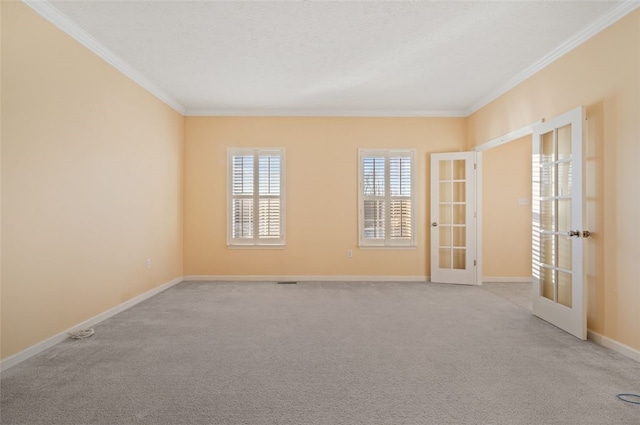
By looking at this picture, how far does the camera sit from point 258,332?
3154 mm

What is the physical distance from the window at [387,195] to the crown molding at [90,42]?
3.38m

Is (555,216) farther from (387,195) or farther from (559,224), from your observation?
(387,195)

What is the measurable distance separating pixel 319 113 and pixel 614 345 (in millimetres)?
4788

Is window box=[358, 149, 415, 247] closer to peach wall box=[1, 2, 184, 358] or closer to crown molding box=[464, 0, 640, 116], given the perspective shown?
crown molding box=[464, 0, 640, 116]

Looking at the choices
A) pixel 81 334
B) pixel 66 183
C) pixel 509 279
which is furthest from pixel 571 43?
pixel 81 334

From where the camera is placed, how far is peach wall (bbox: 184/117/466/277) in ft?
18.4

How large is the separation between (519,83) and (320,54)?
267cm

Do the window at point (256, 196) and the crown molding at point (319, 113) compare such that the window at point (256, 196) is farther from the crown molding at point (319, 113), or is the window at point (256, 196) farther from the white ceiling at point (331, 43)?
the white ceiling at point (331, 43)

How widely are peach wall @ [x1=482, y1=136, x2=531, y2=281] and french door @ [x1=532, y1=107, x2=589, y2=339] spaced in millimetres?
2064

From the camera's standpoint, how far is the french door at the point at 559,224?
9.89ft

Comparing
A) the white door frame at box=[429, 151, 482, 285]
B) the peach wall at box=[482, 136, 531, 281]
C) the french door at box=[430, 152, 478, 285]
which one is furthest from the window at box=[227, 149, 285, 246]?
the peach wall at box=[482, 136, 531, 281]

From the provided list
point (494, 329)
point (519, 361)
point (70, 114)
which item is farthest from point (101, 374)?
point (494, 329)

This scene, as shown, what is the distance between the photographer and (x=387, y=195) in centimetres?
562

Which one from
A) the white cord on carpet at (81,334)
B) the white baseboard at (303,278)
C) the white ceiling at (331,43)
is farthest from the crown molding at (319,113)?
the white cord on carpet at (81,334)
